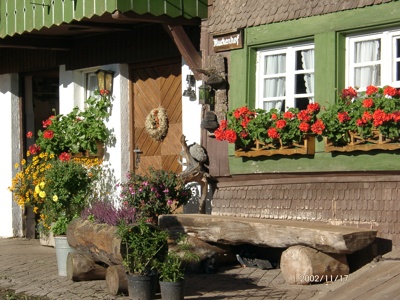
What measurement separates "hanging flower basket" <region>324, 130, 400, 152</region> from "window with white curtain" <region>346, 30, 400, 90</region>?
629 mm

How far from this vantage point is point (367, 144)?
9.41m

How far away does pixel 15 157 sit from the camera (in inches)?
601

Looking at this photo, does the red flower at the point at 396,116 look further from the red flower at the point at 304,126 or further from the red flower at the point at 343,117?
the red flower at the point at 304,126

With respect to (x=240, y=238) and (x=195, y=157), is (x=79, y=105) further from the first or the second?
(x=240, y=238)

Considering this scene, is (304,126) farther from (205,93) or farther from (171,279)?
(171,279)

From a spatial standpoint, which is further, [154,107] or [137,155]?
[137,155]

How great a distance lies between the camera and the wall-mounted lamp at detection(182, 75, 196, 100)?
38.9 feet

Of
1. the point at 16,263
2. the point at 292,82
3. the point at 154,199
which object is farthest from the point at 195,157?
the point at 16,263

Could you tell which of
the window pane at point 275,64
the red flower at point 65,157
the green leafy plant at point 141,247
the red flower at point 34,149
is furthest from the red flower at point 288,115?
the red flower at point 34,149

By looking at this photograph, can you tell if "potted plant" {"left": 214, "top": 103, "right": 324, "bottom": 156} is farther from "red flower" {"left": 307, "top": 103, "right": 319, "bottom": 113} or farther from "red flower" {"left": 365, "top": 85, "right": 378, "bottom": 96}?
"red flower" {"left": 365, "top": 85, "right": 378, "bottom": 96}

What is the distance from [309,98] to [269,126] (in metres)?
0.57

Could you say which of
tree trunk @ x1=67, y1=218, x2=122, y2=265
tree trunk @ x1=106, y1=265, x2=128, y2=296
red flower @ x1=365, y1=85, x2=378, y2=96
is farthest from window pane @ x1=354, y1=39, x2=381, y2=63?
tree trunk @ x1=106, y1=265, x2=128, y2=296

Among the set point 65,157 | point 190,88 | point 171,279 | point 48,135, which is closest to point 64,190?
point 65,157

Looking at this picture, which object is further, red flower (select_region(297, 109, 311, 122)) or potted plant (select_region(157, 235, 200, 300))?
red flower (select_region(297, 109, 311, 122))
